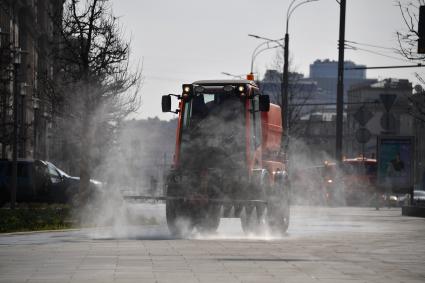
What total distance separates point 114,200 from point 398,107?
127m

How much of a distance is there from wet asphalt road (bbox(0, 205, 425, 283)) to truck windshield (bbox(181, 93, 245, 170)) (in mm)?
1763

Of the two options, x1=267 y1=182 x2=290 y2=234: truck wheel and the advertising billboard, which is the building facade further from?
x1=267 y1=182 x2=290 y2=234: truck wheel

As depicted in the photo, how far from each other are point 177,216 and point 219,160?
1.51 m

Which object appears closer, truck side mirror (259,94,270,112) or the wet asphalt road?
the wet asphalt road

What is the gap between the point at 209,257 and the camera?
1856 centimetres

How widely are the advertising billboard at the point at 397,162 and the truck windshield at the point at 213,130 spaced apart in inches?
977

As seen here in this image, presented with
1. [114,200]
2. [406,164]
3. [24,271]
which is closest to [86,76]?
[114,200]

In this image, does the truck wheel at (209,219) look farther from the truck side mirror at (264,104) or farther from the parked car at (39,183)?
the parked car at (39,183)

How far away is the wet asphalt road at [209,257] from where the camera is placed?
15.5 metres

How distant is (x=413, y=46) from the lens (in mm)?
38438

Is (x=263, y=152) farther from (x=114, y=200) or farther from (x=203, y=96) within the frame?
(x=114, y=200)

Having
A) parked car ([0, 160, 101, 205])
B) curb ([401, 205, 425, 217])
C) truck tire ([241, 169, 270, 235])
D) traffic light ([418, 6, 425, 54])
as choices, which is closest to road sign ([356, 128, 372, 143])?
curb ([401, 205, 425, 217])

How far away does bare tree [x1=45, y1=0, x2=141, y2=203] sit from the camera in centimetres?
3950

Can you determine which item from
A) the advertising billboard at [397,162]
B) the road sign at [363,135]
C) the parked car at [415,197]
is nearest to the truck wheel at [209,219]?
the advertising billboard at [397,162]
